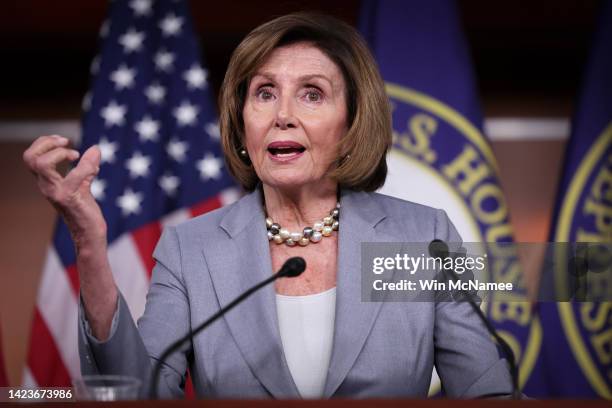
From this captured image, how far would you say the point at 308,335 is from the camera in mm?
1687

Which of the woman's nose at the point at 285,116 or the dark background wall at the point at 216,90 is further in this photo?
the dark background wall at the point at 216,90

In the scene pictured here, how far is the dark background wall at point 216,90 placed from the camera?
3.14 metres

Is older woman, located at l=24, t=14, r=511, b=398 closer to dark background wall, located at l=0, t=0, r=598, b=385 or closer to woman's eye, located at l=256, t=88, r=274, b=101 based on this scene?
woman's eye, located at l=256, t=88, r=274, b=101

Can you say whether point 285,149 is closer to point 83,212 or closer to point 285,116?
point 285,116

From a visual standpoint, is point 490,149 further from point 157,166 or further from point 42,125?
point 42,125

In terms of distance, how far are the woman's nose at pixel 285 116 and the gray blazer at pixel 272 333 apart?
0.22 metres

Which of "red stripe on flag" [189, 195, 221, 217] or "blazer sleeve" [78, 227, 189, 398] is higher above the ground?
"red stripe on flag" [189, 195, 221, 217]

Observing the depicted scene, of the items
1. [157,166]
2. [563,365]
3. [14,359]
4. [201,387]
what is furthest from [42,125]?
[563,365]

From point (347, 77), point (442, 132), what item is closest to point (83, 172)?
point (347, 77)

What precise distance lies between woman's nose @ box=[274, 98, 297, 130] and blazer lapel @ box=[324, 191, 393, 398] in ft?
0.71

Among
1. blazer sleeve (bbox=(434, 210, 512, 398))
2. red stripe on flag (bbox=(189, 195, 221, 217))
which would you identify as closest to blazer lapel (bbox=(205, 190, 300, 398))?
blazer sleeve (bbox=(434, 210, 512, 398))

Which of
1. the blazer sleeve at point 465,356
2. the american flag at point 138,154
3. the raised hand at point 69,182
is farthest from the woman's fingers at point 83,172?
the american flag at point 138,154

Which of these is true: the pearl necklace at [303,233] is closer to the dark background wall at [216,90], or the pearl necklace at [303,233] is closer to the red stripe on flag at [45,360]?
the red stripe on flag at [45,360]

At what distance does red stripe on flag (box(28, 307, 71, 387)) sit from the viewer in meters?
2.76
